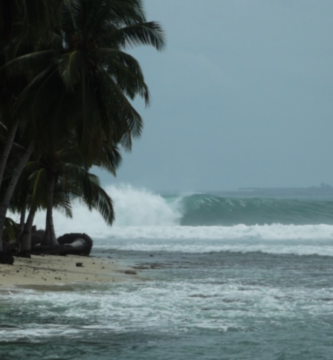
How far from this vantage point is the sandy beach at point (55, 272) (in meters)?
15.9

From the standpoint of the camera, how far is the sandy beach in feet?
52.0

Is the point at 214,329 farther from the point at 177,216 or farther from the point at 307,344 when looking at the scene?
the point at 177,216

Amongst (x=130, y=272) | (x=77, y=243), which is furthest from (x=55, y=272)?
(x=77, y=243)

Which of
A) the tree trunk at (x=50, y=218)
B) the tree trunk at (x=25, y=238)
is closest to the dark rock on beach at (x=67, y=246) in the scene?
the tree trunk at (x=50, y=218)

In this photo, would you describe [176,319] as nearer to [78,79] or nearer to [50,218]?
[78,79]

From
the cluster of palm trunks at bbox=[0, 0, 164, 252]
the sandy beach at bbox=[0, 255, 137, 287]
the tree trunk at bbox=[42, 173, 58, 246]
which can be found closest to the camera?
the sandy beach at bbox=[0, 255, 137, 287]

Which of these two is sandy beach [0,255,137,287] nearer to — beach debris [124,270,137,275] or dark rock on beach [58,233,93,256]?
beach debris [124,270,137,275]

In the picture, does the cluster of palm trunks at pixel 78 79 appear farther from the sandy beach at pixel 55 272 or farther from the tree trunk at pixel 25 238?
the tree trunk at pixel 25 238

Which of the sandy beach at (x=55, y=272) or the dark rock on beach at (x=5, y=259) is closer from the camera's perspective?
the sandy beach at (x=55, y=272)

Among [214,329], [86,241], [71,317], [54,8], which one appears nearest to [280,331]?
[214,329]

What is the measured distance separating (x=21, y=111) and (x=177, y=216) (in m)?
43.9

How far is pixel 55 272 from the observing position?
18.4m

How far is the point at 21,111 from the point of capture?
18.2m

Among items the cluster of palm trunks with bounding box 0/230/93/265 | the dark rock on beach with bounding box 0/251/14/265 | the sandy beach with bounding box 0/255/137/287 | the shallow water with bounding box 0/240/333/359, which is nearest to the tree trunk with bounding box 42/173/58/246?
the cluster of palm trunks with bounding box 0/230/93/265
